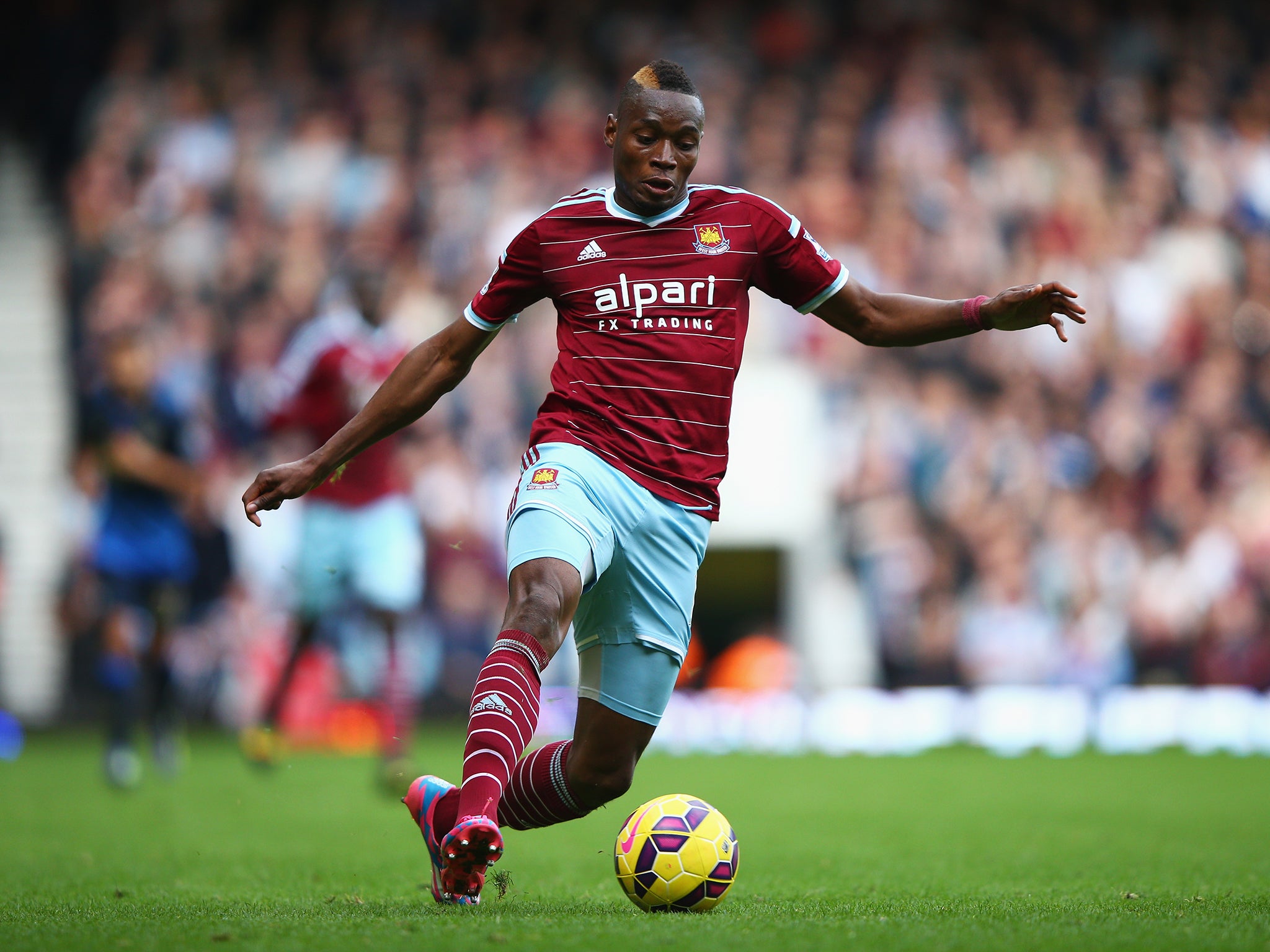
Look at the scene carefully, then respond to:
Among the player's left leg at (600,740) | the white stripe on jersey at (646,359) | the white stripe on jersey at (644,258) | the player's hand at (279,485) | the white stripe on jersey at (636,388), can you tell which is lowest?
the player's left leg at (600,740)

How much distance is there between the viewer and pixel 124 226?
52.9 feet

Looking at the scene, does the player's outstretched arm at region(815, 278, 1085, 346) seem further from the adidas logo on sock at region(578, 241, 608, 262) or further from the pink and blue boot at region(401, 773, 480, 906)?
the pink and blue boot at region(401, 773, 480, 906)

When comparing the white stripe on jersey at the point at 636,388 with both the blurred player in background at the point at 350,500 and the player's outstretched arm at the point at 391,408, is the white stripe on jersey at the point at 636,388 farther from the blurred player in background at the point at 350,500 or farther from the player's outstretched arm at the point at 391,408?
the blurred player in background at the point at 350,500

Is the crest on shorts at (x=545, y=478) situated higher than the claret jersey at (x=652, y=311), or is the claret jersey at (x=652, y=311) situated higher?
the claret jersey at (x=652, y=311)

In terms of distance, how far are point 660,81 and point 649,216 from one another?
0.40m

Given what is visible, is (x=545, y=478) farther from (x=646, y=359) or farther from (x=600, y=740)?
(x=600, y=740)

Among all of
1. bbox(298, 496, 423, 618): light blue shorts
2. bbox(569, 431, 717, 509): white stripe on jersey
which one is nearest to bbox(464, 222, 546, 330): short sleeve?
bbox(569, 431, 717, 509): white stripe on jersey

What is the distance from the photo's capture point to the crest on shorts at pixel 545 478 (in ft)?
14.2

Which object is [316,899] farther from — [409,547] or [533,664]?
[409,547]

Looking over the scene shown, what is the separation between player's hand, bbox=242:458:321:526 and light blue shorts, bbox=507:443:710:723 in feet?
2.05

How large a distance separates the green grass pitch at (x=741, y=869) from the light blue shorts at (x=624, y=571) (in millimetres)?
654

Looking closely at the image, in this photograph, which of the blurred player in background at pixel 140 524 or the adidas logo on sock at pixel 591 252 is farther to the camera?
the blurred player in background at pixel 140 524

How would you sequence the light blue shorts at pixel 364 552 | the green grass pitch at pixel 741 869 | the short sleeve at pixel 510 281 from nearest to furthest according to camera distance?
the green grass pitch at pixel 741 869
the short sleeve at pixel 510 281
the light blue shorts at pixel 364 552

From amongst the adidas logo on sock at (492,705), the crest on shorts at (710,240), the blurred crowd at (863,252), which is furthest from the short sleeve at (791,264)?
the blurred crowd at (863,252)
